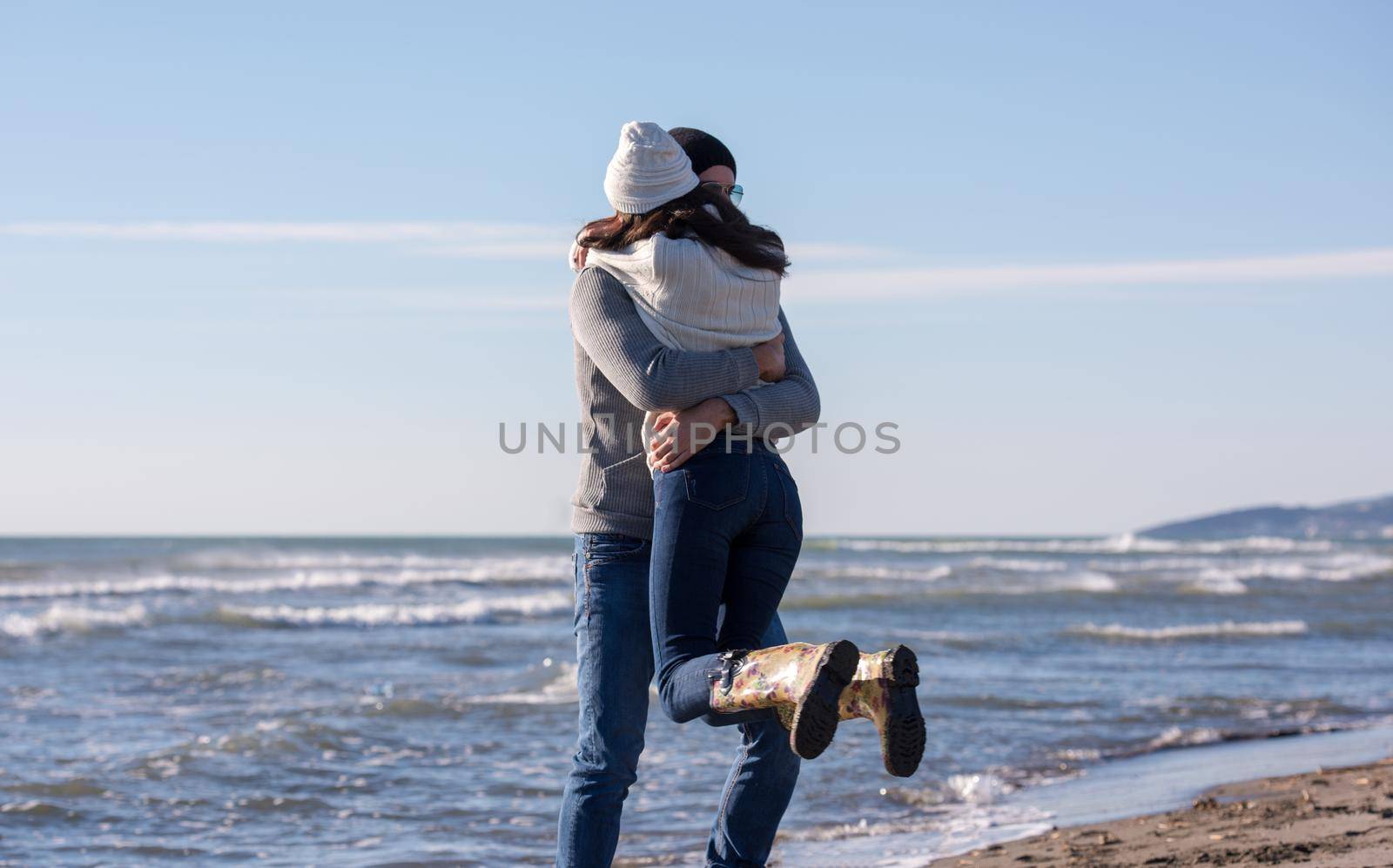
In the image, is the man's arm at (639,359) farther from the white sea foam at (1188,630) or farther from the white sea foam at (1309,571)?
the white sea foam at (1309,571)

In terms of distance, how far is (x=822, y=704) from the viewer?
7.36ft

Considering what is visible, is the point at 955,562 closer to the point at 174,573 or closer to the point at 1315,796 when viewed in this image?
the point at 174,573

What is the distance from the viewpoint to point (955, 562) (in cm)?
3092

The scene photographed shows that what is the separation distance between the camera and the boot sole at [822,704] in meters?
2.23

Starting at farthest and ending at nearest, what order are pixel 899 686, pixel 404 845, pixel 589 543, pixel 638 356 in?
pixel 404 845 < pixel 589 543 < pixel 638 356 < pixel 899 686

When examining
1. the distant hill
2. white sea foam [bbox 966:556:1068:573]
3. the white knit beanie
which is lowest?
the distant hill

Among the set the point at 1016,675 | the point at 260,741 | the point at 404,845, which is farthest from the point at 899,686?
the point at 1016,675

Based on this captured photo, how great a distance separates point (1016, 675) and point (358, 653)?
5.52 metres

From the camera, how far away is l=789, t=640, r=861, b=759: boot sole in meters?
2.23

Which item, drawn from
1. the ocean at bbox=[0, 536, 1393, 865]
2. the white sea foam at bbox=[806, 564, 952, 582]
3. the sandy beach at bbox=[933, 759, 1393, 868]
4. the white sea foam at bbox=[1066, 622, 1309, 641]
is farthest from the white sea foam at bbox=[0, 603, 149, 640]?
the white sea foam at bbox=[806, 564, 952, 582]

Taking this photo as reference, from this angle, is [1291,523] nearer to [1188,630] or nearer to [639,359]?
[1188,630]

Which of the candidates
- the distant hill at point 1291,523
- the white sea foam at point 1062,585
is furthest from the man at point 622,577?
the distant hill at point 1291,523

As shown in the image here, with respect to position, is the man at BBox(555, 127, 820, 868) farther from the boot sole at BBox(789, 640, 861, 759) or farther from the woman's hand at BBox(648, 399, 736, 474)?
the boot sole at BBox(789, 640, 861, 759)

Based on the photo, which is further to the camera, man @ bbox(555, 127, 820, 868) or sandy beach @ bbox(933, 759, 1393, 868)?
sandy beach @ bbox(933, 759, 1393, 868)
